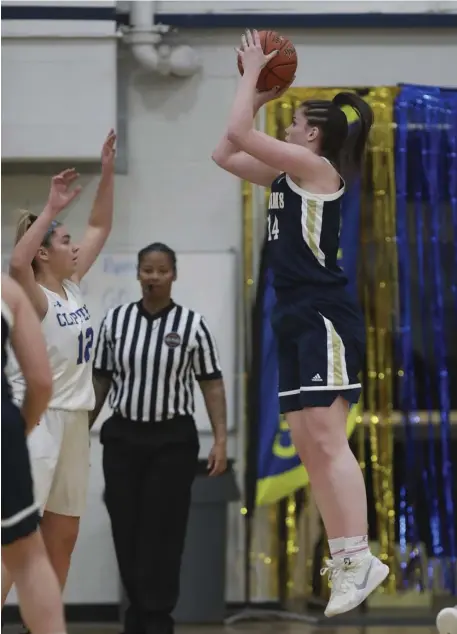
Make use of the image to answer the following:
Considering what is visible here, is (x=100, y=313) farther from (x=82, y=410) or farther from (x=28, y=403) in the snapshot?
(x=28, y=403)

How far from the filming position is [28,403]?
298 centimetres

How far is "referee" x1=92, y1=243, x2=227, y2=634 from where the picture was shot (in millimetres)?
5078

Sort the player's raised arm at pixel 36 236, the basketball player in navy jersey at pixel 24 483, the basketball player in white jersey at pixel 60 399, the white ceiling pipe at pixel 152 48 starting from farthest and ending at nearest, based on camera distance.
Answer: the white ceiling pipe at pixel 152 48 < the basketball player in white jersey at pixel 60 399 < the player's raised arm at pixel 36 236 < the basketball player in navy jersey at pixel 24 483

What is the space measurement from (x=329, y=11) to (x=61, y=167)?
1.65 m

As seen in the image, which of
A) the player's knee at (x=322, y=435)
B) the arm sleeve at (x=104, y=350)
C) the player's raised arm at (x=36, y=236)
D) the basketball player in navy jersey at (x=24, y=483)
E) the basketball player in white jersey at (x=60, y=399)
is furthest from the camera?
the arm sleeve at (x=104, y=350)

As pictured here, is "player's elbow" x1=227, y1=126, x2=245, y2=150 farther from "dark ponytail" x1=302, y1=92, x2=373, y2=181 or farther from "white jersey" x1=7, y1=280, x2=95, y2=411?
"white jersey" x1=7, y1=280, x2=95, y2=411

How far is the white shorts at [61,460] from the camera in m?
3.91

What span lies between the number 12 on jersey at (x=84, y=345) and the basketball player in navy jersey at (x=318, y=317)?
71 cm

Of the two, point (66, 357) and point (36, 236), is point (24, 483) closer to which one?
point (36, 236)

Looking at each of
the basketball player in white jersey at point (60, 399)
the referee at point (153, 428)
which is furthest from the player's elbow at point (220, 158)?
the referee at point (153, 428)

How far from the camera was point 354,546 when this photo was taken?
3699 millimetres

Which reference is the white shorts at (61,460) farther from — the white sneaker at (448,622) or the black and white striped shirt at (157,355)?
the white sneaker at (448,622)

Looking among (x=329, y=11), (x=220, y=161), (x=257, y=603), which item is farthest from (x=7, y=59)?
(x=257, y=603)

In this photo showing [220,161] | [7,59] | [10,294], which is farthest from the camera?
[7,59]
